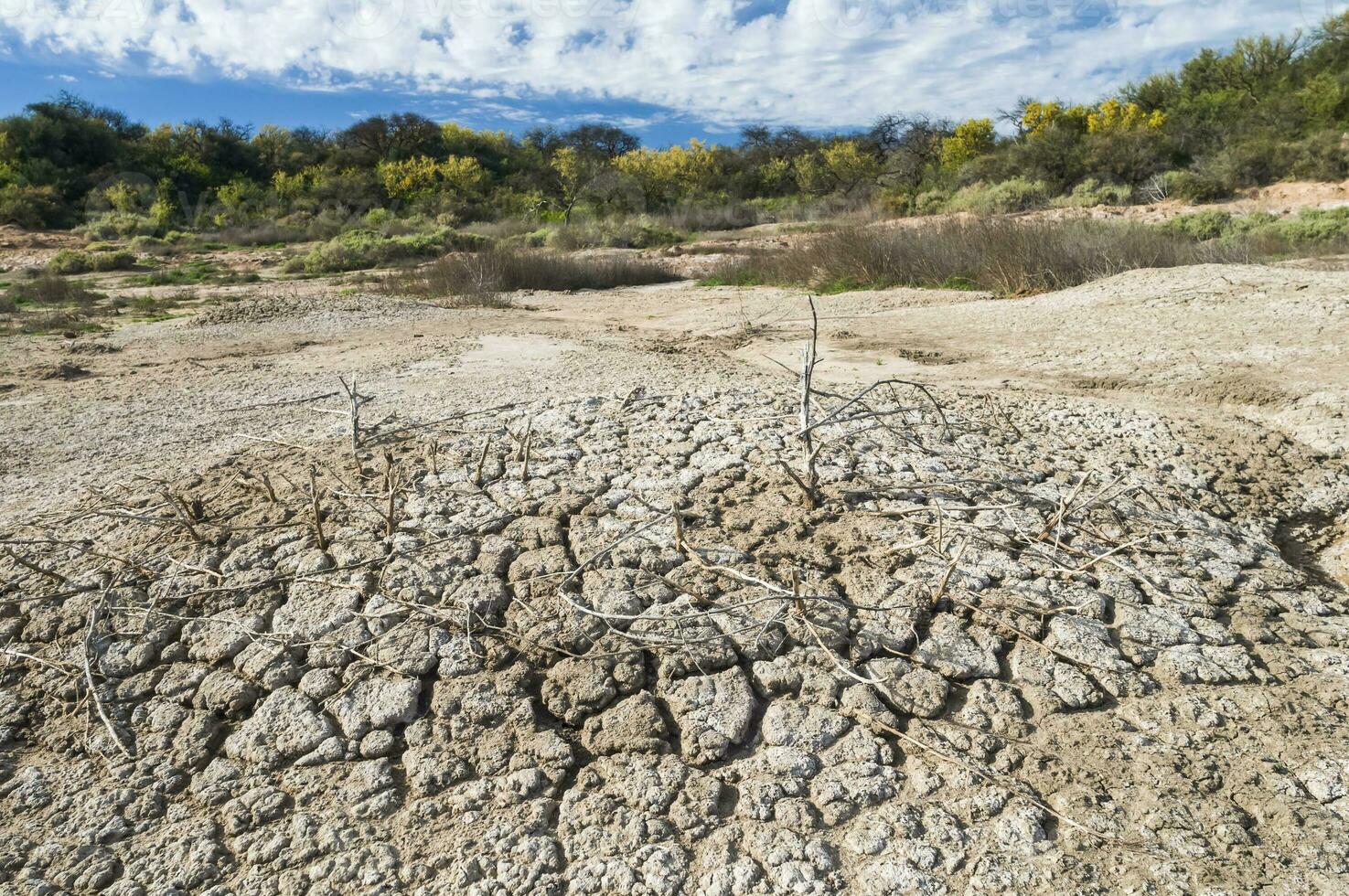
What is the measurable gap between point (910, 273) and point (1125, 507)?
7635 mm

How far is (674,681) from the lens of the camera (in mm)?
2346

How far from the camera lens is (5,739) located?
2.30 meters

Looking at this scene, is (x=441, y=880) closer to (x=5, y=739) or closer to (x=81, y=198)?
(x=5, y=739)

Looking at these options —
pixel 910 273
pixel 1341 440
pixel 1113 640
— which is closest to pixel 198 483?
pixel 1113 640

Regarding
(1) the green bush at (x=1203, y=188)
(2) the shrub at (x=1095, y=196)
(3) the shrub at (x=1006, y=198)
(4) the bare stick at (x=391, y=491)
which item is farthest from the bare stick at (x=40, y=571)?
(1) the green bush at (x=1203, y=188)

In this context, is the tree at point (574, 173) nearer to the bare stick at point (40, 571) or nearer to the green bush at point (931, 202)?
the green bush at point (931, 202)

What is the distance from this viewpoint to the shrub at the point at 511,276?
1177 centimetres

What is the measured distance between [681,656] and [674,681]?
0.08 metres

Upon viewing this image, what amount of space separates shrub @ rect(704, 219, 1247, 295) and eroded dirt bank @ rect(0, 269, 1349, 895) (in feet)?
16.4

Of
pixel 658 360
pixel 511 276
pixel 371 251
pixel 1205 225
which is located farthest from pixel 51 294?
pixel 1205 225

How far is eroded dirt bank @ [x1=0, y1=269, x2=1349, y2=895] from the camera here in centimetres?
189

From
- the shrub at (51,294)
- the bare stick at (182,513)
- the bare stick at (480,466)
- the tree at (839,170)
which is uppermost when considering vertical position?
the tree at (839,170)

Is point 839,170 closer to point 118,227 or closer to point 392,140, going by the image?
point 392,140

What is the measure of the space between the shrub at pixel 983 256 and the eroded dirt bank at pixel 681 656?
16.4ft
